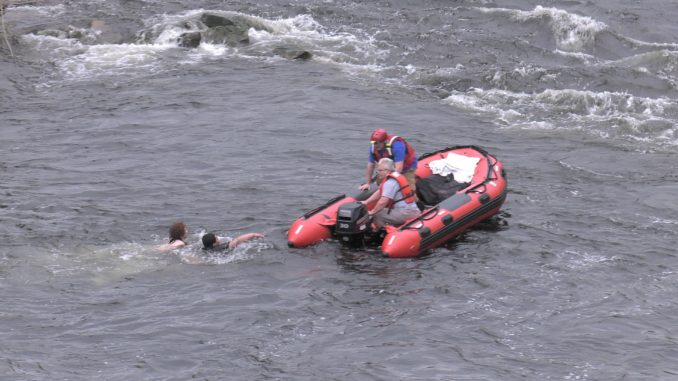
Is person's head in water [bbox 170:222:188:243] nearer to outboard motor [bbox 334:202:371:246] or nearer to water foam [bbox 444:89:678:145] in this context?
outboard motor [bbox 334:202:371:246]

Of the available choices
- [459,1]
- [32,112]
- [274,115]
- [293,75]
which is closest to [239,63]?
[293,75]

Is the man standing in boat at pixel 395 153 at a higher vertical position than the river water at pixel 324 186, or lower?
higher

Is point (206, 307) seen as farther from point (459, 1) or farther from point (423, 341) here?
point (459, 1)

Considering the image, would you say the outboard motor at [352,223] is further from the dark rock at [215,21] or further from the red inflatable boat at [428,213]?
the dark rock at [215,21]

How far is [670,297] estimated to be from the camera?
12.1 metres

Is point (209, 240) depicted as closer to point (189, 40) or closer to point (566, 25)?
point (189, 40)

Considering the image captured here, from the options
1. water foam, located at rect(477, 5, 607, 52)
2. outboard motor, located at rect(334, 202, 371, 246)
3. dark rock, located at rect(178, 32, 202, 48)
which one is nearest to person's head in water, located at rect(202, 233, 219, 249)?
outboard motor, located at rect(334, 202, 371, 246)

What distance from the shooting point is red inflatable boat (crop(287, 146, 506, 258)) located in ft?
42.8

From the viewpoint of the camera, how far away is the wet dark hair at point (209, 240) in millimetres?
12961

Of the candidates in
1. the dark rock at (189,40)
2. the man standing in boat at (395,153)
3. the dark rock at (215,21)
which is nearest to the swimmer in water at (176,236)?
the man standing in boat at (395,153)

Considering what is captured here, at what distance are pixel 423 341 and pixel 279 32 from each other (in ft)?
46.7

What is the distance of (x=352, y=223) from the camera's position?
1310cm

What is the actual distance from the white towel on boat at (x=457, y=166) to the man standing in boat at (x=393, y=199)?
161 centimetres

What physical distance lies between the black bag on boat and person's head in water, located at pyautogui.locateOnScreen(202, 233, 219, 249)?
11.2 feet
